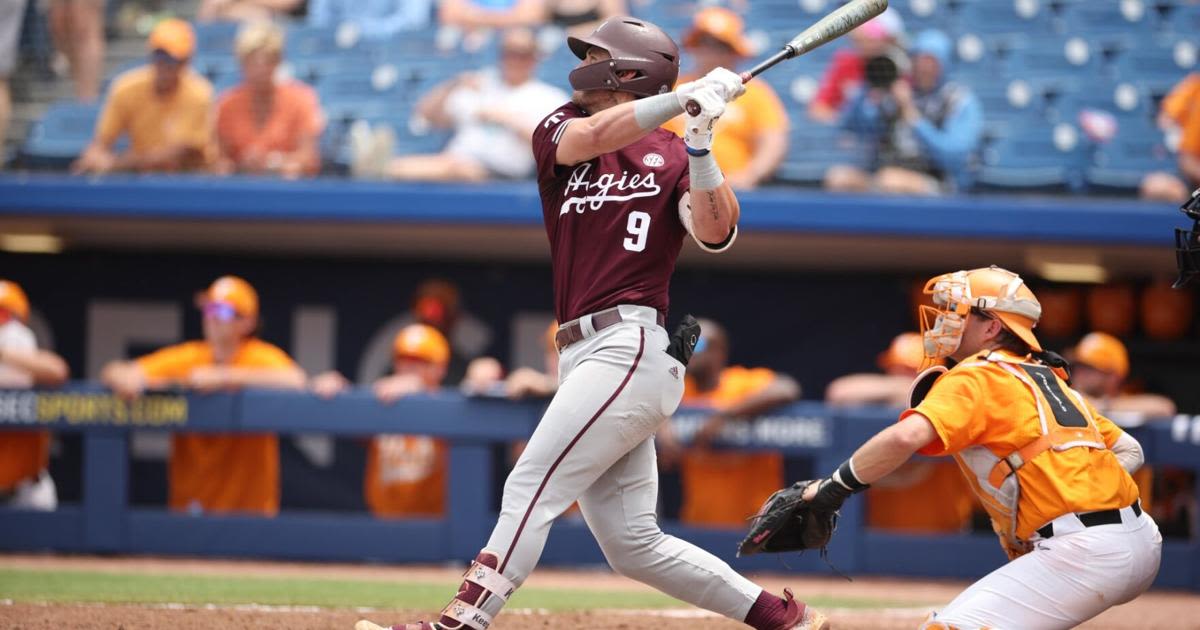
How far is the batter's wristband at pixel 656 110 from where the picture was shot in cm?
331

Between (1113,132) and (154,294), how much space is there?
6.05 m

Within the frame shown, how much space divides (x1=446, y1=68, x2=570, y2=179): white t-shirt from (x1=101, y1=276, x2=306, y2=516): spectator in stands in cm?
161

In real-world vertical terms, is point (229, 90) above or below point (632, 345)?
above

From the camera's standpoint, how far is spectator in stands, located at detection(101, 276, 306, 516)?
7223 millimetres

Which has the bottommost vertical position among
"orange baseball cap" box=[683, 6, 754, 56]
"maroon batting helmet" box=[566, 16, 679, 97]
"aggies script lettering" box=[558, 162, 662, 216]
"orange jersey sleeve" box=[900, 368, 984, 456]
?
"orange jersey sleeve" box=[900, 368, 984, 456]

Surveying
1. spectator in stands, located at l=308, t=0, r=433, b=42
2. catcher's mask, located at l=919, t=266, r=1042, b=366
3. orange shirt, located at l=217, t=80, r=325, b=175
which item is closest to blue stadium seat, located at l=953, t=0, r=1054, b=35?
spectator in stands, located at l=308, t=0, r=433, b=42

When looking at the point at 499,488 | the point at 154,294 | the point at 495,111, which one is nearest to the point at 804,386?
the point at 499,488

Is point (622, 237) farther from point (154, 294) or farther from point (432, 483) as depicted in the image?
point (154, 294)

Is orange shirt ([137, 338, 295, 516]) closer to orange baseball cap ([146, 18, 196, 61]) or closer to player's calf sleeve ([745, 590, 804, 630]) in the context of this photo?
orange baseball cap ([146, 18, 196, 61])

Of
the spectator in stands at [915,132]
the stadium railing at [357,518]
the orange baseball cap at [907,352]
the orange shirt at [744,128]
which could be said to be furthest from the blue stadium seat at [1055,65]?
the stadium railing at [357,518]

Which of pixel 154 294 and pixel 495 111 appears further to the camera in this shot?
pixel 154 294

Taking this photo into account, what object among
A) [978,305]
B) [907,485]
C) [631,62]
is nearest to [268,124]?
[907,485]

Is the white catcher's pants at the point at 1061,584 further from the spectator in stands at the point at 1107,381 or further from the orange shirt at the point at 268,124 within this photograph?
the orange shirt at the point at 268,124

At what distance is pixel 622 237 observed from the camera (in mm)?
3561
